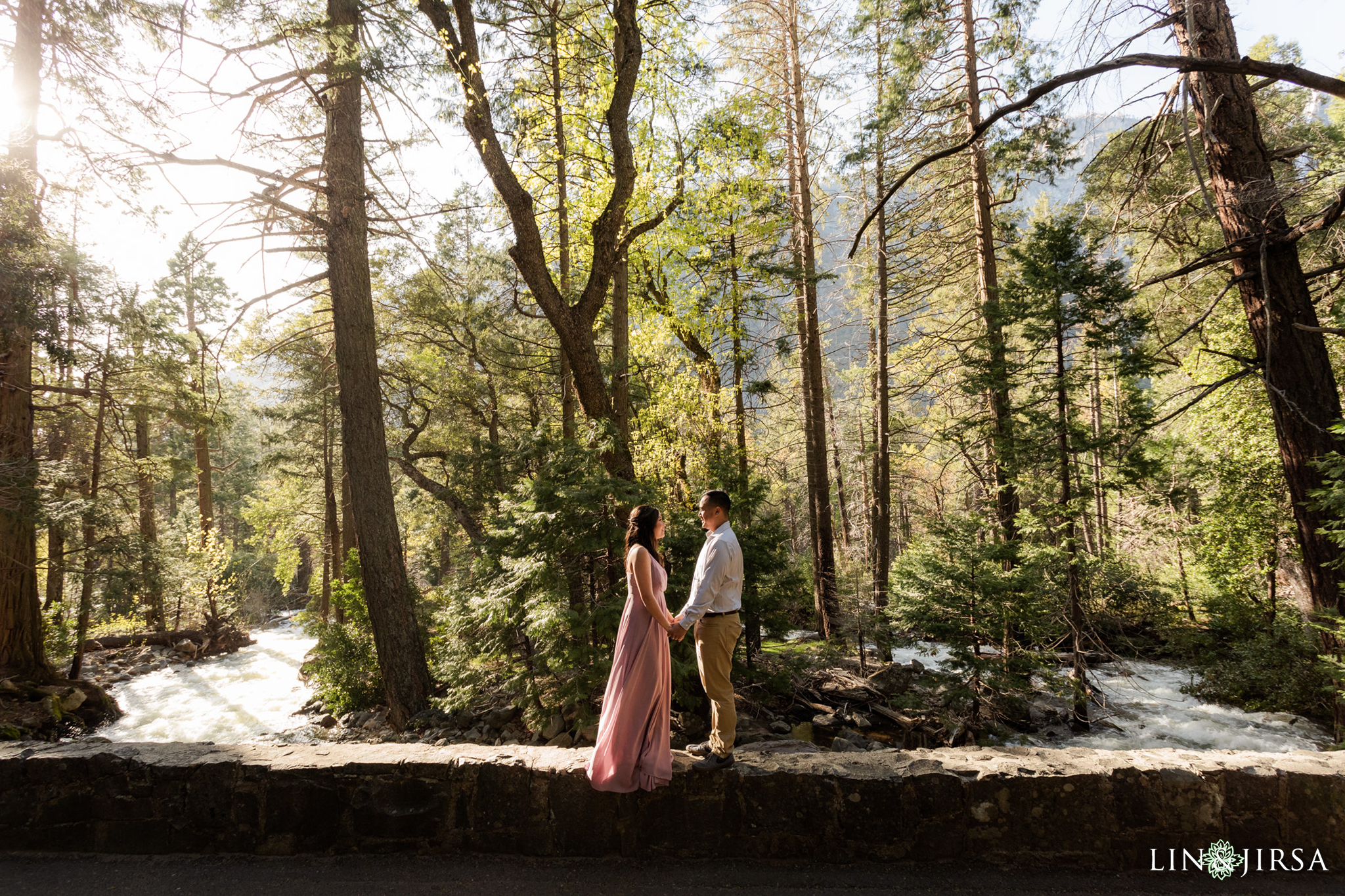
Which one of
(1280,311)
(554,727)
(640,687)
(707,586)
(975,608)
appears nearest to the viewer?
(640,687)

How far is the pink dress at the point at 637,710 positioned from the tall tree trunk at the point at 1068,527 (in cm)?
668

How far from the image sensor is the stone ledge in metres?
2.90

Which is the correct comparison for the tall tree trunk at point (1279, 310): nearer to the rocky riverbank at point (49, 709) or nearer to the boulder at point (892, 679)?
the boulder at point (892, 679)

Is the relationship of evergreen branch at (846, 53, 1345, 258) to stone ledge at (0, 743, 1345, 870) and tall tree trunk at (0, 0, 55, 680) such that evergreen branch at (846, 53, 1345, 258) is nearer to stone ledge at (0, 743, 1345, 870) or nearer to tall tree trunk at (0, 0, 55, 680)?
stone ledge at (0, 743, 1345, 870)

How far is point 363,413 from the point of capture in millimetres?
7824

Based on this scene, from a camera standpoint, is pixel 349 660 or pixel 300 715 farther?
pixel 300 715

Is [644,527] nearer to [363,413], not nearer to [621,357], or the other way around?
[621,357]

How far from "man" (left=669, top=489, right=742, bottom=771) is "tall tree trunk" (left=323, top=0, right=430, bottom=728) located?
5852 millimetres

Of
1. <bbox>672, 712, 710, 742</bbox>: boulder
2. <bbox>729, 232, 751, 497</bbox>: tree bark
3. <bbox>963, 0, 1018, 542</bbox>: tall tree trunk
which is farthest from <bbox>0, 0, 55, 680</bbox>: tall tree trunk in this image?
<bbox>963, 0, 1018, 542</bbox>: tall tree trunk

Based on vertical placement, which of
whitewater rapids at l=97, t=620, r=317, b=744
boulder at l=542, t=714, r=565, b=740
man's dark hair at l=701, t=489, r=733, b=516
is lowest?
whitewater rapids at l=97, t=620, r=317, b=744

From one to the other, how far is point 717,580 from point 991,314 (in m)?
7.05

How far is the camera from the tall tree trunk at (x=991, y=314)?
27.5 ft

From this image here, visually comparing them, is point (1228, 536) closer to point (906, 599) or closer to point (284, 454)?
point (906, 599)

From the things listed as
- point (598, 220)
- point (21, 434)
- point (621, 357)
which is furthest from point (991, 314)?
point (21, 434)
